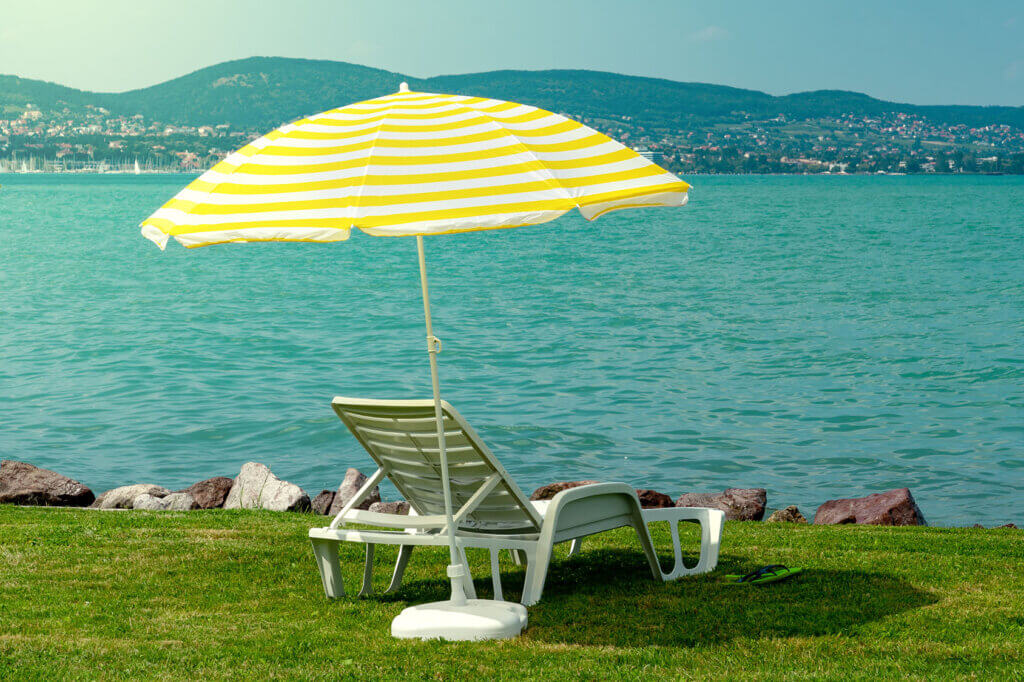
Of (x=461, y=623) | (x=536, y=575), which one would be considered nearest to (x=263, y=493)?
(x=536, y=575)

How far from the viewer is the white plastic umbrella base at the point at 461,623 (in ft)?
15.4

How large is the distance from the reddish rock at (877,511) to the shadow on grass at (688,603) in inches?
132

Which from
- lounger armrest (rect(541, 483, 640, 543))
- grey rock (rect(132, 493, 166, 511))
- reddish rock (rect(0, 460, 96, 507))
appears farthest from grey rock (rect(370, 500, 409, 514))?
lounger armrest (rect(541, 483, 640, 543))

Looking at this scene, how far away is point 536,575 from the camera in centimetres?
518

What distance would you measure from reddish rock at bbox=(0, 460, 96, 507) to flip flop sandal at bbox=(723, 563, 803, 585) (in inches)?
264

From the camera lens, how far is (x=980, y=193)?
120 m

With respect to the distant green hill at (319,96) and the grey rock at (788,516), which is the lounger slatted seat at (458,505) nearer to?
the grey rock at (788,516)

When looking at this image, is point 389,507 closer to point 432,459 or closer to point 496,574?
point 432,459

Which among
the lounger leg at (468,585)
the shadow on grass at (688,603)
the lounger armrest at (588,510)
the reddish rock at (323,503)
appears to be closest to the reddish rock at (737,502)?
the reddish rock at (323,503)

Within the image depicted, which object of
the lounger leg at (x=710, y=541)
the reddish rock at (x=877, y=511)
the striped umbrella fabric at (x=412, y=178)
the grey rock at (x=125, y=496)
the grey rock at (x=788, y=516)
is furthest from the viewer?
the grey rock at (x=125, y=496)

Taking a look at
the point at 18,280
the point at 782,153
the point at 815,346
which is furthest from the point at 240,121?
the point at 815,346

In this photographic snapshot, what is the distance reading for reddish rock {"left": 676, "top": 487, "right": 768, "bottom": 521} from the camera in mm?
9570

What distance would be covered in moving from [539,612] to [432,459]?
2.90 feet

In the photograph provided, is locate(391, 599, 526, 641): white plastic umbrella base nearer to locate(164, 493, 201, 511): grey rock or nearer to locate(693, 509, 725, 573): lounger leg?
locate(693, 509, 725, 573): lounger leg
